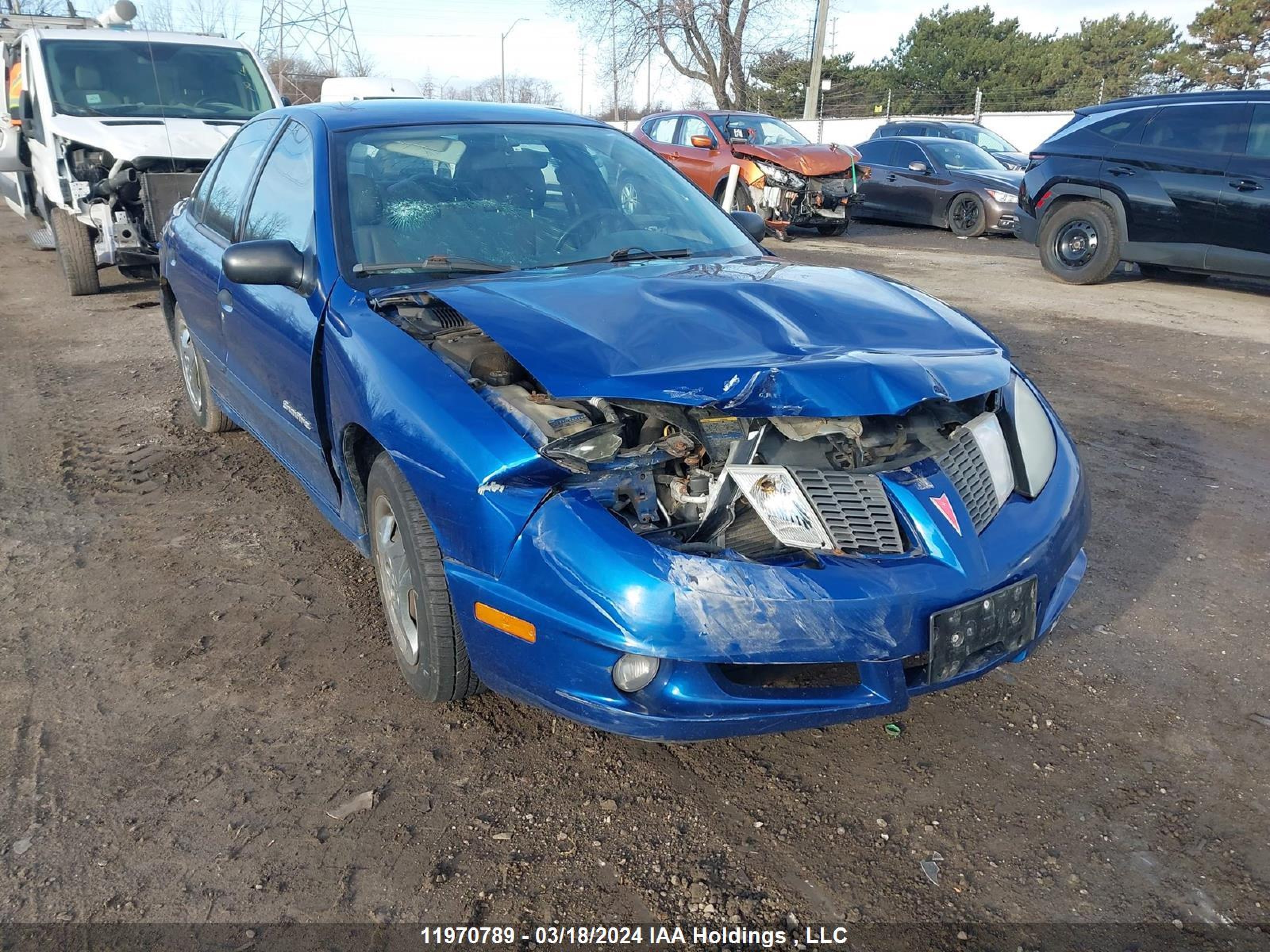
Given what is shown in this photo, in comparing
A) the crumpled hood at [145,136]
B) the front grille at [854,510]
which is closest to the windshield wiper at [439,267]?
the front grille at [854,510]

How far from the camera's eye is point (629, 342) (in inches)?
98.7

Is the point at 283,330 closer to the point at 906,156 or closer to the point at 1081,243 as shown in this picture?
the point at 1081,243

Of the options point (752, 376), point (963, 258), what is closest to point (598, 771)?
point (752, 376)

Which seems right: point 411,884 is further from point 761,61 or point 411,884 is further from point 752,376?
point 761,61

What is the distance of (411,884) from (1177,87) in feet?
Answer: 141

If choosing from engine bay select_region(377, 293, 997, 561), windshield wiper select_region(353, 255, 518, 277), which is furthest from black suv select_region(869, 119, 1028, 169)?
engine bay select_region(377, 293, 997, 561)

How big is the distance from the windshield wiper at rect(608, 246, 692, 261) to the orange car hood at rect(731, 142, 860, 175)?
1002 centimetres

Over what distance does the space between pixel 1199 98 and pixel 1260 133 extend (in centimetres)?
73

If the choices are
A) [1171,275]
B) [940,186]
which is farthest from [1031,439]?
[940,186]

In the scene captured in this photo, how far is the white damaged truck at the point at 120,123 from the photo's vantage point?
25.9 feet

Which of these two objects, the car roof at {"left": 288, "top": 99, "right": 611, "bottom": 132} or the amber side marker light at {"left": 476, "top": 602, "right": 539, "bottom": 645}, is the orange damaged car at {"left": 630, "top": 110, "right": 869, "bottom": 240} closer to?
the car roof at {"left": 288, "top": 99, "right": 611, "bottom": 132}

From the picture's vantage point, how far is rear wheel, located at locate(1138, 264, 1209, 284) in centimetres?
1030

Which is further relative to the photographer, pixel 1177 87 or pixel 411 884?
pixel 1177 87

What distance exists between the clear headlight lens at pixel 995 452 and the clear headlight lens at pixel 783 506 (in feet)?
1.91
